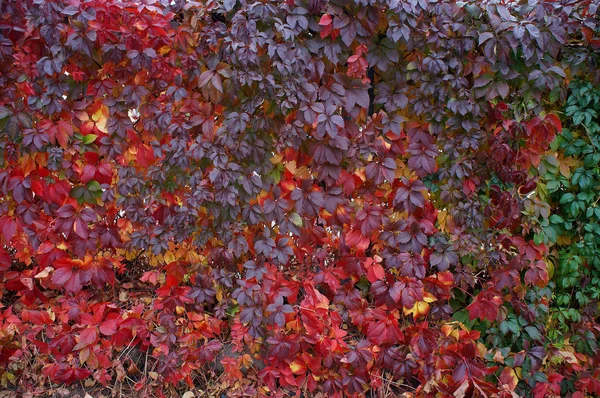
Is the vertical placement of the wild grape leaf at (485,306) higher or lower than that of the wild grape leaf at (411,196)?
lower

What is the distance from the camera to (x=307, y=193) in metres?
2.39

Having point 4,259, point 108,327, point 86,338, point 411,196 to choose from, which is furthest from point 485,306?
point 4,259

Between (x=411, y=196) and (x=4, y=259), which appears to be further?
(x=4, y=259)

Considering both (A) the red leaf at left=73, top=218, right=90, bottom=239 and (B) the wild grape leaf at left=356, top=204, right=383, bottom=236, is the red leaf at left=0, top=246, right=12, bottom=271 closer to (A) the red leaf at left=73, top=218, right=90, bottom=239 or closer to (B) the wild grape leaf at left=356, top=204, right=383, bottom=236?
(A) the red leaf at left=73, top=218, right=90, bottom=239

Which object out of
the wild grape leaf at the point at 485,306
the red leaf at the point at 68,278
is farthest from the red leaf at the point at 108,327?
the wild grape leaf at the point at 485,306

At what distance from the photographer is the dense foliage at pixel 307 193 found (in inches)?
89.0

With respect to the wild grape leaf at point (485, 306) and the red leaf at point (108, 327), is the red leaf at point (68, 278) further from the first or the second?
the wild grape leaf at point (485, 306)

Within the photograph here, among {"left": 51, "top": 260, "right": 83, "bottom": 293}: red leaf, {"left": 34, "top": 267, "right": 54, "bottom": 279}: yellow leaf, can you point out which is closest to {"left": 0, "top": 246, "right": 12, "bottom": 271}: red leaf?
{"left": 34, "top": 267, "right": 54, "bottom": 279}: yellow leaf

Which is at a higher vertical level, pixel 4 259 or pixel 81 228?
pixel 81 228

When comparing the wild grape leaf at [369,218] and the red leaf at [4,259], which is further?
the red leaf at [4,259]

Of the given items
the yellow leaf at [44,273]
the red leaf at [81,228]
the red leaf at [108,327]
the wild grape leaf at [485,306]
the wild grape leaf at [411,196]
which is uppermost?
the wild grape leaf at [411,196]

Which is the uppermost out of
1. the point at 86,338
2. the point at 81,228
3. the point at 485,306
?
the point at 81,228

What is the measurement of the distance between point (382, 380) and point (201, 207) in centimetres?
123

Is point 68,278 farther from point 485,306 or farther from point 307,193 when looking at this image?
point 485,306
